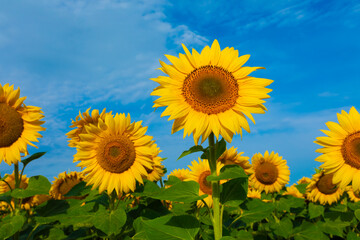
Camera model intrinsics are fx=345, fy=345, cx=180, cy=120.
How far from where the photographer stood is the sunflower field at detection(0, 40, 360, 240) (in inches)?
153

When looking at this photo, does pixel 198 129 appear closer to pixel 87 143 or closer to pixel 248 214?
pixel 248 214

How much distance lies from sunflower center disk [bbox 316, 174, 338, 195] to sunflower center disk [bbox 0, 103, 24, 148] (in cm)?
642

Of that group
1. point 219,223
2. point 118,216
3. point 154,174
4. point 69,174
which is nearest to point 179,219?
point 219,223

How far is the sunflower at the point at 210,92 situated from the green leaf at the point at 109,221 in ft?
4.75

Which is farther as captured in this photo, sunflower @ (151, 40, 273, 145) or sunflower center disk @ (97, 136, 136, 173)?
sunflower center disk @ (97, 136, 136, 173)

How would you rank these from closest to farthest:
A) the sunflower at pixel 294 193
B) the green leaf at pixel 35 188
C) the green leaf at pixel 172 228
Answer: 1. the green leaf at pixel 172 228
2. the green leaf at pixel 35 188
3. the sunflower at pixel 294 193

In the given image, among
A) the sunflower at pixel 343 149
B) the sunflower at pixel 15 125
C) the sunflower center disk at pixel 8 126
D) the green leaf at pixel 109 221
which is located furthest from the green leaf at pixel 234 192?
the sunflower center disk at pixel 8 126

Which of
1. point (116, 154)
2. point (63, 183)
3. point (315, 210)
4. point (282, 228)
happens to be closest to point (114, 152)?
point (116, 154)

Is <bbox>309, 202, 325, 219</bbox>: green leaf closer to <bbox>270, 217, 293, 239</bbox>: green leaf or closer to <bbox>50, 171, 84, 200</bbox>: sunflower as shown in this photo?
<bbox>270, 217, 293, 239</bbox>: green leaf

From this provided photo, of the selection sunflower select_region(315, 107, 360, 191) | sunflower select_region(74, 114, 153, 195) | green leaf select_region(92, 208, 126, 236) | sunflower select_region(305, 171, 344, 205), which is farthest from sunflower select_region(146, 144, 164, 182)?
sunflower select_region(305, 171, 344, 205)

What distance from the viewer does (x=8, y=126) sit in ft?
17.3

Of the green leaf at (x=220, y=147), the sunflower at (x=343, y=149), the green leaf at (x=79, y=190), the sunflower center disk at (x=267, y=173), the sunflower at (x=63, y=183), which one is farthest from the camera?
the sunflower center disk at (x=267, y=173)

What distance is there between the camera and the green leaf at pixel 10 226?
4.58 metres

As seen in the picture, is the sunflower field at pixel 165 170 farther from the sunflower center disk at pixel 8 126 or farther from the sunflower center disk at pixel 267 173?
the sunflower center disk at pixel 267 173
